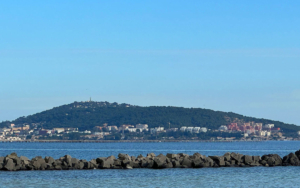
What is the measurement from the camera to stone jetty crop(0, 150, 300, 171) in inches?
1572

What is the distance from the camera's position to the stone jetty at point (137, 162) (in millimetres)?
39938

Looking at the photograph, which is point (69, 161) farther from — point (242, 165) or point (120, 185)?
point (242, 165)

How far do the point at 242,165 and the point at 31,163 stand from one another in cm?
1765

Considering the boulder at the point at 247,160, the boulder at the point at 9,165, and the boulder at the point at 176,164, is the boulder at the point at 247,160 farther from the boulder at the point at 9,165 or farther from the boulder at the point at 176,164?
the boulder at the point at 9,165

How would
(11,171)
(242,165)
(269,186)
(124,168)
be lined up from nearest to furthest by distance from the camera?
(269,186), (11,171), (124,168), (242,165)

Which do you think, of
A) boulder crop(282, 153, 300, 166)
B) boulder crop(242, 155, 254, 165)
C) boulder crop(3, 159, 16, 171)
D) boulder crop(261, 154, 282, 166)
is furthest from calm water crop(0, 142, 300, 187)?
boulder crop(282, 153, 300, 166)

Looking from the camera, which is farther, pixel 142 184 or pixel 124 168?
pixel 124 168

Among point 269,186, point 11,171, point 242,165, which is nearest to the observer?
point 269,186

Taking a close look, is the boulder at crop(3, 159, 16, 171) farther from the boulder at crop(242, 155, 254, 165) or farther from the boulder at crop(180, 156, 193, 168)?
the boulder at crop(242, 155, 254, 165)

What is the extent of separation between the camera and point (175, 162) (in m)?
42.8

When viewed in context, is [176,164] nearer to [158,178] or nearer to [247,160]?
[247,160]

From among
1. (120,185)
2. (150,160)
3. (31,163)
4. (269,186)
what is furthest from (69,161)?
(269,186)

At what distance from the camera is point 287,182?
33.3 meters

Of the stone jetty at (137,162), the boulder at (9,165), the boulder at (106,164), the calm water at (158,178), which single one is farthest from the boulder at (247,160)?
the boulder at (9,165)
